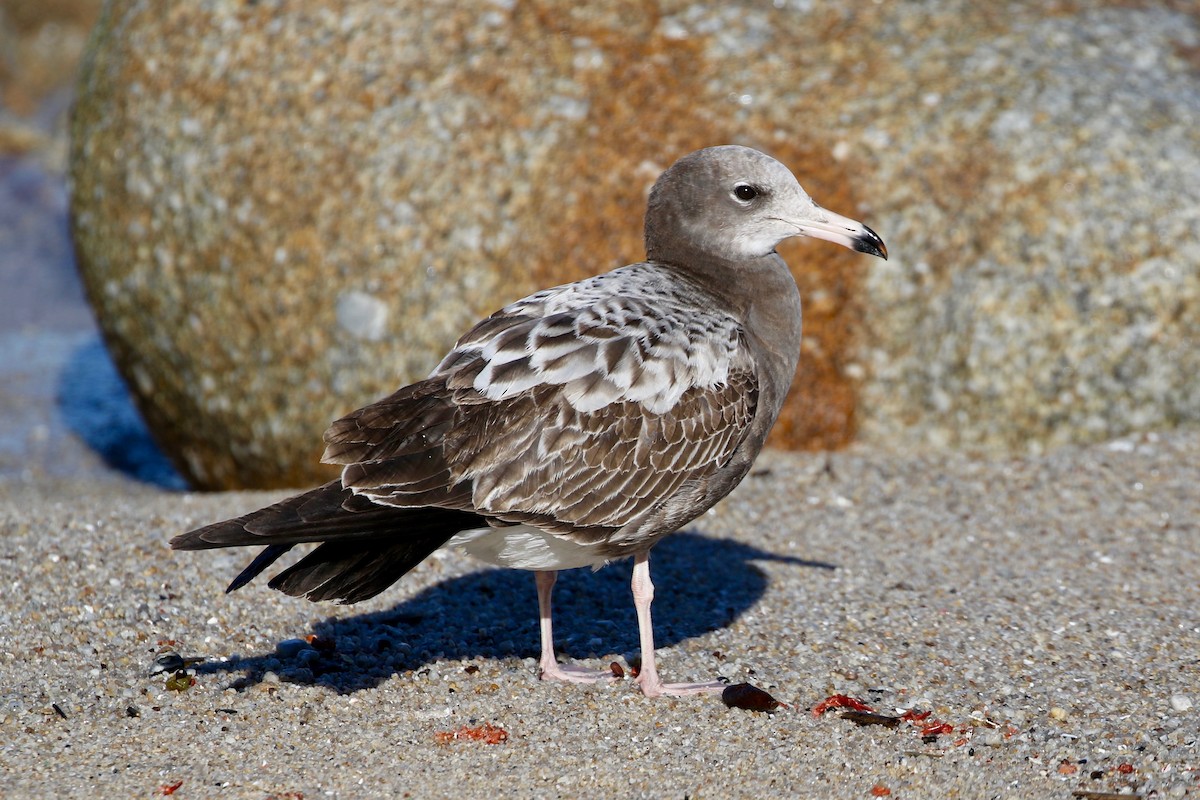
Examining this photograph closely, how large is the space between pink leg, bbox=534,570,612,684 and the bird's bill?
1.66 m

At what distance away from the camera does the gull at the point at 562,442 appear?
4.52 metres

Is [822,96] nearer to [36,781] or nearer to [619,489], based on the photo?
[619,489]

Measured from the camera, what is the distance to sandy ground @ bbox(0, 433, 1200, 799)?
14.0 ft

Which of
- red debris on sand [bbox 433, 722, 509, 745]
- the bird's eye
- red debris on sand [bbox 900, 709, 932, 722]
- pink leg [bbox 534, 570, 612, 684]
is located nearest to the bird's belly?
pink leg [bbox 534, 570, 612, 684]

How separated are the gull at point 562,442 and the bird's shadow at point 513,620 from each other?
0.40 metres

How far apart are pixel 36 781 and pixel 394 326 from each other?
371cm

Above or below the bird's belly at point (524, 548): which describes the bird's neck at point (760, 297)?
above

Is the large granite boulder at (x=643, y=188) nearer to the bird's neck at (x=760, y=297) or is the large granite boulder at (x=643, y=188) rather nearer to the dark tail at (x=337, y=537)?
the bird's neck at (x=760, y=297)

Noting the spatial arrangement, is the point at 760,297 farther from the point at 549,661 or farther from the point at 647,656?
the point at 549,661

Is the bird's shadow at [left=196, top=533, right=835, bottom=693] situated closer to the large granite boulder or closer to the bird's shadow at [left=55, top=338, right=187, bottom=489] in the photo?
the large granite boulder

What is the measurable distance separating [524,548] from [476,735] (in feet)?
2.18

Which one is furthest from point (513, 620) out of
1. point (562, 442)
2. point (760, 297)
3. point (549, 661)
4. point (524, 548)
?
point (760, 297)

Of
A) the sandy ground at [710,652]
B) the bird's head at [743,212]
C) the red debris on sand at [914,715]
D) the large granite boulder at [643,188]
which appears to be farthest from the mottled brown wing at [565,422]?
the large granite boulder at [643,188]

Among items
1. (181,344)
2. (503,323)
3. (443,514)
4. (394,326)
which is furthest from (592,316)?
(181,344)
